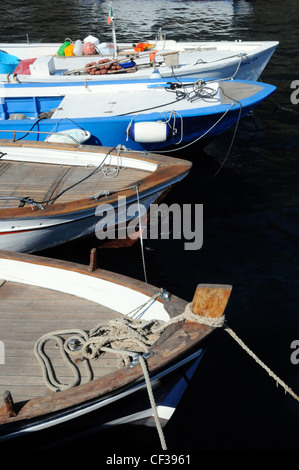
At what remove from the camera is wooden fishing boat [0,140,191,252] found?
31.9ft

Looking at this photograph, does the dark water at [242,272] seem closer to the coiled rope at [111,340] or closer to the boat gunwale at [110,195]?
the coiled rope at [111,340]

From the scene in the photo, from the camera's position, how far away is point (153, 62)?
51.6 ft

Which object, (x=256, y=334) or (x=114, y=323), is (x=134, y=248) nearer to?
(x=256, y=334)

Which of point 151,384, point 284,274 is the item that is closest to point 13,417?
point 151,384

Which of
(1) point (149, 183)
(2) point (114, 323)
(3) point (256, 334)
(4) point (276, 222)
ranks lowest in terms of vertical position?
(3) point (256, 334)

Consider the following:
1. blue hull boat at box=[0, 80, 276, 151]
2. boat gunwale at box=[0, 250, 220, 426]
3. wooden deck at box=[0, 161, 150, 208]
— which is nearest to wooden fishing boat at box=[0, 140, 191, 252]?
wooden deck at box=[0, 161, 150, 208]

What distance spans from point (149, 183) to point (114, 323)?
418 cm

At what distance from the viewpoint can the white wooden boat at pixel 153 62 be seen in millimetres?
15336

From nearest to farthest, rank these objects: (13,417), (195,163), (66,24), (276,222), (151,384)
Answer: (13,417) → (151,384) → (276,222) → (195,163) → (66,24)

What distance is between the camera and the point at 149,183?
10016mm

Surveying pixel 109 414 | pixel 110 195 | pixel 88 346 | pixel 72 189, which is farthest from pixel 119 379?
pixel 72 189

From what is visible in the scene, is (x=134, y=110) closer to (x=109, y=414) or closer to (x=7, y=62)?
(x=7, y=62)

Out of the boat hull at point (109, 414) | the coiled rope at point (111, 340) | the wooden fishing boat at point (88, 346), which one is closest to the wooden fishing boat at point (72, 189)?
the wooden fishing boat at point (88, 346)

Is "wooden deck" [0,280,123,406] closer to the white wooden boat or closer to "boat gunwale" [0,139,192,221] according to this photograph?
"boat gunwale" [0,139,192,221]
